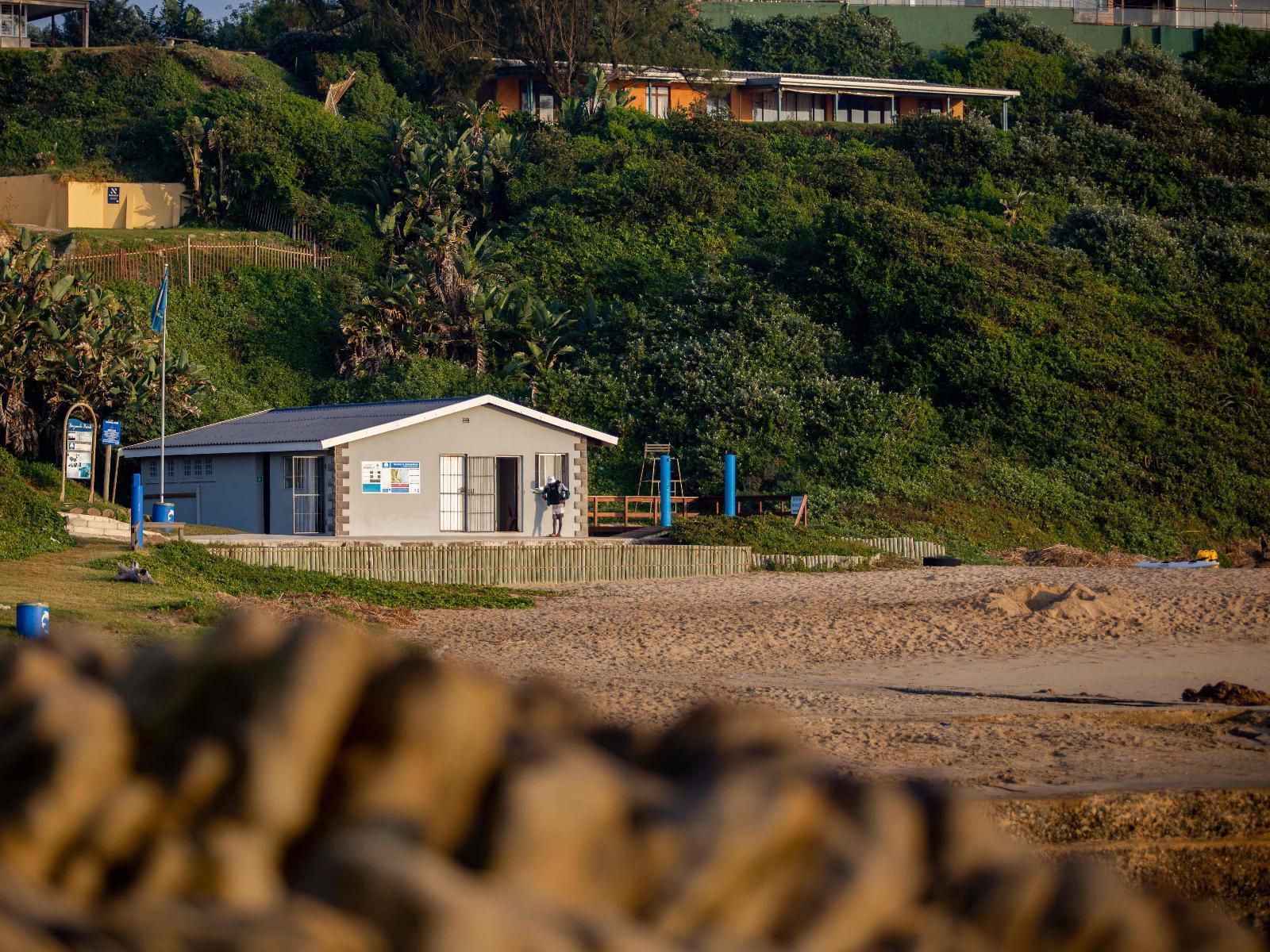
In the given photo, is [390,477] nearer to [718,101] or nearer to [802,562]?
[802,562]

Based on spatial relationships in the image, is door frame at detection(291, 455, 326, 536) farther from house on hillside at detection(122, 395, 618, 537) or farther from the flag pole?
the flag pole

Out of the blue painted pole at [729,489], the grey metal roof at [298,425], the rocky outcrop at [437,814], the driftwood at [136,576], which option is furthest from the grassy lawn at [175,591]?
the rocky outcrop at [437,814]

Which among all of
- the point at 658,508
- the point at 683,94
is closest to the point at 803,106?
the point at 683,94

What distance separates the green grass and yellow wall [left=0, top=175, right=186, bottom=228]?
29.7 meters

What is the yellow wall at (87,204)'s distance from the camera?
171 feet

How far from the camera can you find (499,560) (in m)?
25.8

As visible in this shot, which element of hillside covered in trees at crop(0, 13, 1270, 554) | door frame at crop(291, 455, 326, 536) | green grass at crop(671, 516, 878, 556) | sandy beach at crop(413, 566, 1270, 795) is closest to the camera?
sandy beach at crop(413, 566, 1270, 795)

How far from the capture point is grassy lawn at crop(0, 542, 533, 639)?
1513cm

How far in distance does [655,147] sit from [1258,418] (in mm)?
24581

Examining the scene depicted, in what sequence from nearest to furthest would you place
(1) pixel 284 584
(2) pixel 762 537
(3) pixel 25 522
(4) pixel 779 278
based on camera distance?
(1) pixel 284 584, (3) pixel 25 522, (2) pixel 762 537, (4) pixel 779 278

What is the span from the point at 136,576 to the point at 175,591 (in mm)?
1111

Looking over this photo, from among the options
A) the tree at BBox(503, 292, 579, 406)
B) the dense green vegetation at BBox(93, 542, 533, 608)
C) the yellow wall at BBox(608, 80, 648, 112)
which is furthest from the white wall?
the yellow wall at BBox(608, 80, 648, 112)

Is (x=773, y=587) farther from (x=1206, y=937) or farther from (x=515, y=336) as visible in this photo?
(x=1206, y=937)

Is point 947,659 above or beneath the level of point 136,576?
beneath
